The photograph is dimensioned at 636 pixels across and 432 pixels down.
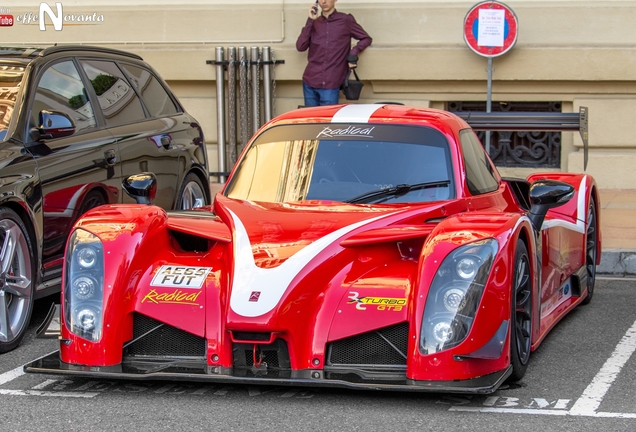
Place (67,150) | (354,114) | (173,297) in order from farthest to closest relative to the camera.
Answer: (67,150) < (354,114) < (173,297)

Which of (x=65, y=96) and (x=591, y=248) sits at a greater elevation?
(x=65, y=96)

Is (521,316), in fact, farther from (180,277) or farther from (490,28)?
(490,28)

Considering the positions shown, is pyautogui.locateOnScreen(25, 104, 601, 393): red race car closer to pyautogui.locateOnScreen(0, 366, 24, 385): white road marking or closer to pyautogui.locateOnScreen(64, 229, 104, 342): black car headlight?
pyautogui.locateOnScreen(64, 229, 104, 342): black car headlight

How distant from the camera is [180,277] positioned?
17.3 ft

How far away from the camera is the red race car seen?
4883 mm

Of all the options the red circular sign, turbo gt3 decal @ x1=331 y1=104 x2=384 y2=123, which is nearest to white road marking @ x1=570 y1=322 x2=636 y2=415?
turbo gt3 decal @ x1=331 y1=104 x2=384 y2=123

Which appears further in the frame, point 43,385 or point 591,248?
point 591,248

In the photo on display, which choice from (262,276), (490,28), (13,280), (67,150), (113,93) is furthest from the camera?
(490,28)

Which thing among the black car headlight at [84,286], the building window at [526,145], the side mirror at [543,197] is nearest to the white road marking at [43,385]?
the black car headlight at [84,286]

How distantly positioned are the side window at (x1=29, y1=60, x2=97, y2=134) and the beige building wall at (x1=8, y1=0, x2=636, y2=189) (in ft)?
19.2

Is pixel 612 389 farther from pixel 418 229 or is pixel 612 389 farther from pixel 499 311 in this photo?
pixel 418 229

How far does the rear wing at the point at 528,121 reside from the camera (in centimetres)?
843

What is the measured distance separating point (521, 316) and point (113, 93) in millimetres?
3884

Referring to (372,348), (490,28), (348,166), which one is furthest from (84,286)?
(490,28)
